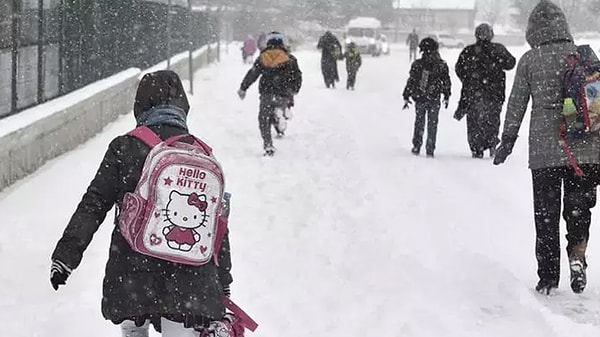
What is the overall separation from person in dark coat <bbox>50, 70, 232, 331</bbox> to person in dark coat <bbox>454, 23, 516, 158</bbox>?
886 cm

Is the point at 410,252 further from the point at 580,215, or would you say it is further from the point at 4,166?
the point at 4,166

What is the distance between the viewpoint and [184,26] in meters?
31.0

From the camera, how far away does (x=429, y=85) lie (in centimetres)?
1241

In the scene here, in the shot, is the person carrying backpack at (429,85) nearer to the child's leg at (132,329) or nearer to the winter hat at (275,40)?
the winter hat at (275,40)

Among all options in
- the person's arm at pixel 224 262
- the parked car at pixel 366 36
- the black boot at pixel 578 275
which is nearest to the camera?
the person's arm at pixel 224 262

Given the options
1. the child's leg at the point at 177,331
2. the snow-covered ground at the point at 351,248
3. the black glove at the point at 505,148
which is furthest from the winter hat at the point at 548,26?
the child's leg at the point at 177,331

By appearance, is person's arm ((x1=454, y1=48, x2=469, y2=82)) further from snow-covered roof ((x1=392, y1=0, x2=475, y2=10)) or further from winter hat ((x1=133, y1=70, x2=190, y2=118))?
snow-covered roof ((x1=392, y1=0, x2=475, y2=10))

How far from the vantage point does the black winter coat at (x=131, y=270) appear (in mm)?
3404

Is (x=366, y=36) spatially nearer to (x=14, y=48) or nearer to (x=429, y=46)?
(x=429, y=46)

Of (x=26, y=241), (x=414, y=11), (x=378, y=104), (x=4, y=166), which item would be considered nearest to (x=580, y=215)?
(x=26, y=241)

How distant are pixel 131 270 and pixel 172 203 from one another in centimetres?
31

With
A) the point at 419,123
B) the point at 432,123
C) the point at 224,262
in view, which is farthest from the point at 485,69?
the point at 224,262

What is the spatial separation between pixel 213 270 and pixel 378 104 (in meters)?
18.7

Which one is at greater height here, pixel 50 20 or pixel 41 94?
pixel 50 20
